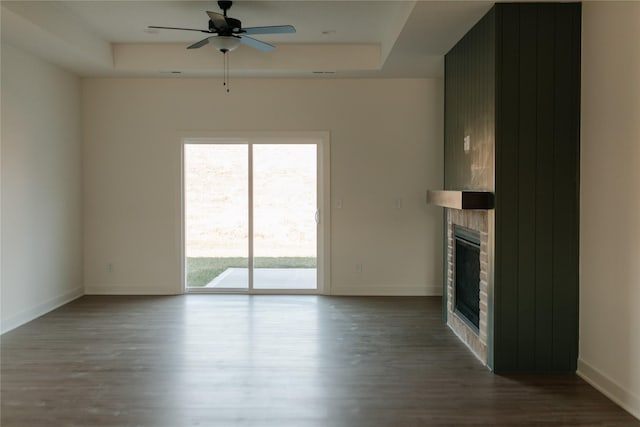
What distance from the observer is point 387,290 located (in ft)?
21.5

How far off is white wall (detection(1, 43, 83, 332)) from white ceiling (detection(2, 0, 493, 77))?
321mm

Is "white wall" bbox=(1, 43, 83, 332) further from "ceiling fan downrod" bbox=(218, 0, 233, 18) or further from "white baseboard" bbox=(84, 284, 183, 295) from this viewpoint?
"ceiling fan downrod" bbox=(218, 0, 233, 18)

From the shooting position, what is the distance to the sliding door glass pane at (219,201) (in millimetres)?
6648

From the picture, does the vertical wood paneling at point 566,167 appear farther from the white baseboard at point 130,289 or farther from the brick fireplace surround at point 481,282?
the white baseboard at point 130,289

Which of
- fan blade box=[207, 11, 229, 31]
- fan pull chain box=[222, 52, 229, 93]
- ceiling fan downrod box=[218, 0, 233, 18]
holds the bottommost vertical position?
fan blade box=[207, 11, 229, 31]

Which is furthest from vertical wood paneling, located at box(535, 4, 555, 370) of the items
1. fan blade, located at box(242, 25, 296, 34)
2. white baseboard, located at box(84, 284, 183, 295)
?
white baseboard, located at box(84, 284, 183, 295)

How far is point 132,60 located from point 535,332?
16.6 ft

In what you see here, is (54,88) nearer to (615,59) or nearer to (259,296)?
(259,296)

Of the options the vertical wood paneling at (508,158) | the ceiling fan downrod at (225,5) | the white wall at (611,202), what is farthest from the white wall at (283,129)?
the white wall at (611,202)

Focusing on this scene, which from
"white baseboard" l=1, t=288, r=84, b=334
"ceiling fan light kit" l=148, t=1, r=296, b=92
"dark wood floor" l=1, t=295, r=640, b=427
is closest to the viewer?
"dark wood floor" l=1, t=295, r=640, b=427

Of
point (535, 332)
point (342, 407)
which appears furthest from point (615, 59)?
point (342, 407)

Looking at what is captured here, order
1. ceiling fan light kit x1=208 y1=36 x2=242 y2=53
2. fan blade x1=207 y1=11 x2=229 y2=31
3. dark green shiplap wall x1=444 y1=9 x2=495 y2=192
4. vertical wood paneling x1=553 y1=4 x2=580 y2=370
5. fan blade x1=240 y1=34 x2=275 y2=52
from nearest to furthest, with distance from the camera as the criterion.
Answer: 1. vertical wood paneling x1=553 y1=4 x2=580 y2=370
2. dark green shiplap wall x1=444 y1=9 x2=495 y2=192
3. fan blade x1=207 y1=11 x2=229 y2=31
4. ceiling fan light kit x1=208 y1=36 x2=242 y2=53
5. fan blade x1=240 y1=34 x2=275 y2=52

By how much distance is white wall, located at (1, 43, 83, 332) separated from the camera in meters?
4.97

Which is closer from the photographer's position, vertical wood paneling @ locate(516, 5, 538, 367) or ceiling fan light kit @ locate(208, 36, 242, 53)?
vertical wood paneling @ locate(516, 5, 538, 367)
